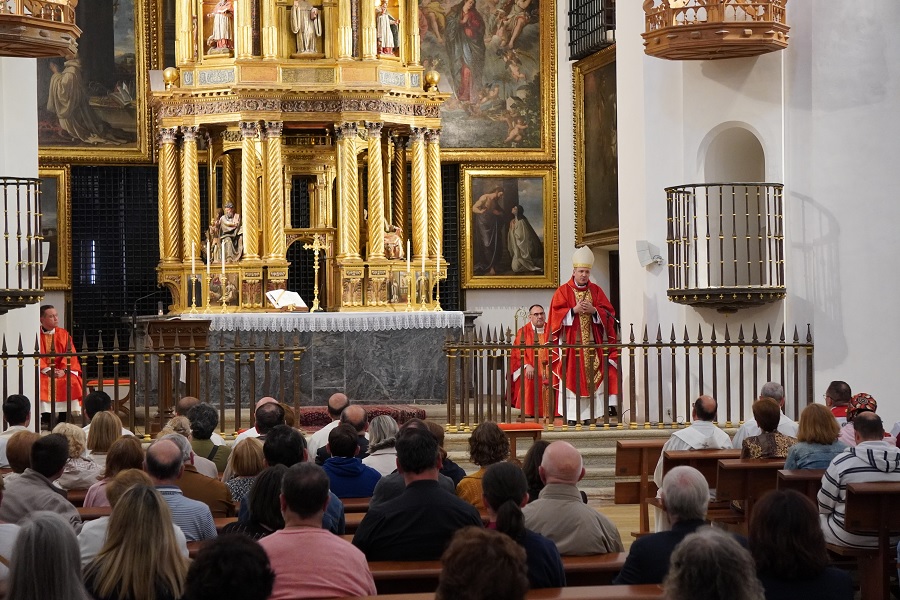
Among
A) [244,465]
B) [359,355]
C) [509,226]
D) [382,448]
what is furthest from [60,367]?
[509,226]

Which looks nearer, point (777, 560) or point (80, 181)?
point (777, 560)

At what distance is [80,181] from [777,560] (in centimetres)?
1711

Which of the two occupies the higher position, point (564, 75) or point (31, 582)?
point (564, 75)

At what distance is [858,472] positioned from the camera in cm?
718

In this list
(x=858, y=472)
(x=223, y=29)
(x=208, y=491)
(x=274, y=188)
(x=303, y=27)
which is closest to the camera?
(x=208, y=491)

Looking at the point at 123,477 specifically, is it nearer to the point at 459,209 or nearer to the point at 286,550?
the point at 286,550

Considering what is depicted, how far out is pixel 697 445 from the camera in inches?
376

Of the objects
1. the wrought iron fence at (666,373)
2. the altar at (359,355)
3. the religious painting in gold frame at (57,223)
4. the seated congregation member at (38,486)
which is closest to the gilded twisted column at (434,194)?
the altar at (359,355)

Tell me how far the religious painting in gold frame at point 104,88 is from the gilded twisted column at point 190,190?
2.46 metres

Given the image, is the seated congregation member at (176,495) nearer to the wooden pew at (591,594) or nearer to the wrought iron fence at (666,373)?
the wooden pew at (591,594)

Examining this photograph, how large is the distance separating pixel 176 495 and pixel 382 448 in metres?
2.44

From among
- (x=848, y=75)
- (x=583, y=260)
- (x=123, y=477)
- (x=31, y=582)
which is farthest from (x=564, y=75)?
(x=31, y=582)

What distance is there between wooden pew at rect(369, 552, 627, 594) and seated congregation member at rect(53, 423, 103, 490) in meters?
3.05

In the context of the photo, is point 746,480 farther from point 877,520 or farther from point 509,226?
point 509,226
